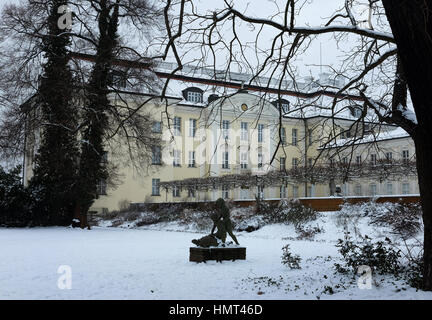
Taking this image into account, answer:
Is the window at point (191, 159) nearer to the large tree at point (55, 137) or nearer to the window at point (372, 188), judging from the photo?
the window at point (372, 188)

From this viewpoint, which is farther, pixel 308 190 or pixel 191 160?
pixel 191 160

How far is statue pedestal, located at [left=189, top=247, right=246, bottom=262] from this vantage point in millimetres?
10703

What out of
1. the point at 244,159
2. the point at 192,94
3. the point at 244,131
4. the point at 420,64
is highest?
the point at 192,94

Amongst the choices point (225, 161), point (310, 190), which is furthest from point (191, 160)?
point (310, 190)

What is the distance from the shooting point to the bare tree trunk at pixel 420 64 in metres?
6.05

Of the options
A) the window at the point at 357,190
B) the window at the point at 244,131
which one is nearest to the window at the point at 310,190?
the window at the point at 357,190

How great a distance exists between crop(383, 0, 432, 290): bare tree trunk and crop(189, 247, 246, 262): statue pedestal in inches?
202

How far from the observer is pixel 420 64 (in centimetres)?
615

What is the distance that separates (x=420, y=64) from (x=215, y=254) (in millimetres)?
6300

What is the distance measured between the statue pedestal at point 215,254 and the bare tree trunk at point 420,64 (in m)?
5.13

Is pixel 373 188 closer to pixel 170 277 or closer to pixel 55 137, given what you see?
pixel 55 137
